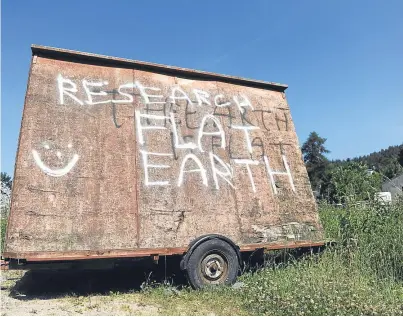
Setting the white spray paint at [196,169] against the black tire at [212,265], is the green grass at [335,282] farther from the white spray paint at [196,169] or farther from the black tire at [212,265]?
the white spray paint at [196,169]

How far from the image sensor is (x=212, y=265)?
19.4ft

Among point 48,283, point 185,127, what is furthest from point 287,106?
point 48,283

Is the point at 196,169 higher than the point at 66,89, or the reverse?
the point at 66,89

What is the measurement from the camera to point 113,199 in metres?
5.73

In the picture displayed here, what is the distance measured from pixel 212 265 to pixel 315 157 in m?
49.8

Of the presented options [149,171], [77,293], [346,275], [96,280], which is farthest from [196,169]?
[346,275]

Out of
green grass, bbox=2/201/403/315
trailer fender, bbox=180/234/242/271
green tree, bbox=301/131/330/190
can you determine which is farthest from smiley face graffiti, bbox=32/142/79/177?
green tree, bbox=301/131/330/190

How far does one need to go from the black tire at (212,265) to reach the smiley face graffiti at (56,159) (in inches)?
87.7

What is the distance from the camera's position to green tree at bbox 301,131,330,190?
171 ft

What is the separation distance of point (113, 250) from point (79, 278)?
1.73 meters

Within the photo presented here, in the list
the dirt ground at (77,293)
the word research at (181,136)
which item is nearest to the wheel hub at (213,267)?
the dirt ground at (77,293)

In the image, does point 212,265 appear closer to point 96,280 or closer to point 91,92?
point 96,280

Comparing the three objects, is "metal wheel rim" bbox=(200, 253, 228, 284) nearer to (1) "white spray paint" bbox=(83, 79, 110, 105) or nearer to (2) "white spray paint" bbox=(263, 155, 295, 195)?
(2) "white spray paint" bbox=(263, 155, 295, 195)

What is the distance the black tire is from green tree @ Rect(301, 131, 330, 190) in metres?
47.6
